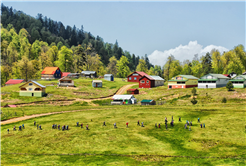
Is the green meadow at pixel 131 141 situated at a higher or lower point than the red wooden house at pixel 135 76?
lower

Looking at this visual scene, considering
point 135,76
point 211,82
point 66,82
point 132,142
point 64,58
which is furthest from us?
point 64,58

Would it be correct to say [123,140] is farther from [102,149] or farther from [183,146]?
[183,146]

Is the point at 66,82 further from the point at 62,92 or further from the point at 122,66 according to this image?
the point at 122,66

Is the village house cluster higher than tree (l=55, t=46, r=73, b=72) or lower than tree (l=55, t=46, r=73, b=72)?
lower

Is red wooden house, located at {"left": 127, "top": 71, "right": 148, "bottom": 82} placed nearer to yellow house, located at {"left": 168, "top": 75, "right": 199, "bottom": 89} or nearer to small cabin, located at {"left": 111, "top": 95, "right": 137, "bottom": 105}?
yellow house, located at {"left": 168, "top": 75, "right": 199, "bottom": 89}

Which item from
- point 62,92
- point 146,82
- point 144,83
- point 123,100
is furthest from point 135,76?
point 123,100

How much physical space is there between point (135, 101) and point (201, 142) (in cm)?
4747

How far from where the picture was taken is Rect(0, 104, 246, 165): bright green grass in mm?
31641

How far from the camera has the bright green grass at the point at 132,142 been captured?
3164cm

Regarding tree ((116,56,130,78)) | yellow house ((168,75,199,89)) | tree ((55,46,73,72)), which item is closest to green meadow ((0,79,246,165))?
yellow house ((168,75,199,89))

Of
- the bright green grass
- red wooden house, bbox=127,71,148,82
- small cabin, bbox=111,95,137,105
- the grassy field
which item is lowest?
the bright green grass

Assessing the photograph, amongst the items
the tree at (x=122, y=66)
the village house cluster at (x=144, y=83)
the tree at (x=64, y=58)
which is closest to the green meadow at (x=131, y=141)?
the village house cluster at (x=144, y=83)

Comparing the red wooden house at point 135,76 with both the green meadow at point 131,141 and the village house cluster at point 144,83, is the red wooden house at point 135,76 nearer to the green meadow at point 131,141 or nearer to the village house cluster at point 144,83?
the village house cluster at point 144,83

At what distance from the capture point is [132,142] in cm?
3853
